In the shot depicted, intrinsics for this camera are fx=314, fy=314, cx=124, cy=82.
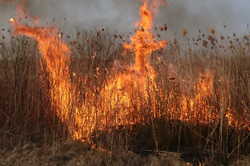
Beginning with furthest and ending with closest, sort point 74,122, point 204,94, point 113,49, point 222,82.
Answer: point 113,49
point 74,122
point 204,94
point 222,82

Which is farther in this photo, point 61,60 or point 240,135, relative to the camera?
point 61,60

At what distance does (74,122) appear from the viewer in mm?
4004

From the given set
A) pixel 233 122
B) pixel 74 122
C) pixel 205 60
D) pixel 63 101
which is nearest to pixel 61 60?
pixel 63 101

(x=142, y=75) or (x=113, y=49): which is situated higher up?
(x=113, y=49)

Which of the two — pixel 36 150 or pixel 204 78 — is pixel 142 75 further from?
pixel 36 150

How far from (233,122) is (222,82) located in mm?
614

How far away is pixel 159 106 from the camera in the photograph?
3.70m

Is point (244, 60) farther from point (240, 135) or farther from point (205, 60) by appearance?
point (240, 135)

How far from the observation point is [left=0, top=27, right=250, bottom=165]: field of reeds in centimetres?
358

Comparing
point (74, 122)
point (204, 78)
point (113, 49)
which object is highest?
point (113, 49)

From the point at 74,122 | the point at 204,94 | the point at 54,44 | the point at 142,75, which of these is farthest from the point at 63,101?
the point at 204,94

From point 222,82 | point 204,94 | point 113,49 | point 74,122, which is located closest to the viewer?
point 222,82

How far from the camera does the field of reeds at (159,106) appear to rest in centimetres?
358

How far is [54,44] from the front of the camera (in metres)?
4.19
